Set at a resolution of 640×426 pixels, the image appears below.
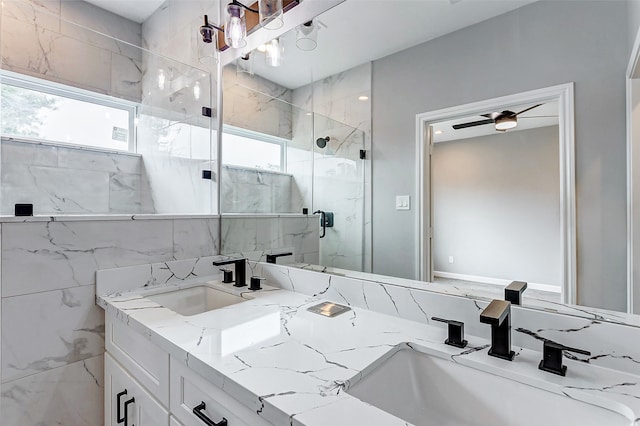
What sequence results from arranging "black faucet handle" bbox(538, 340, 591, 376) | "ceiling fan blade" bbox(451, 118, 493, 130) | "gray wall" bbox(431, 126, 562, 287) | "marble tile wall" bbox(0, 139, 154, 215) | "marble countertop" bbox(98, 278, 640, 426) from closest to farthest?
1. "marble countertop" bbox(98, 278, 640, 426)
2. "black faucet handle" bbox(538, 340, 591, 376)
3. "gray wall" bbox(431, 126, 562, 287)
4. "ceiling fan blade" bbox(451, 118, 493, 130)
5. "marble tile wall" bbox(0, 139, 154, 215)

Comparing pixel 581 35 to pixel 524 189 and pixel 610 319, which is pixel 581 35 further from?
pixel 610 319

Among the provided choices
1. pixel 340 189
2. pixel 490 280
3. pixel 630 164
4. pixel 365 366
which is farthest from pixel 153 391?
pixel 630 164

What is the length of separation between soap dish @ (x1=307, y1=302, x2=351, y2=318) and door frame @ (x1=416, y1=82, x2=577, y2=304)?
31 centimetres

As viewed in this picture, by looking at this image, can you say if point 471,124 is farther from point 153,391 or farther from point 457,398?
point 153,391

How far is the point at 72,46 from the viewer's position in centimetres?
216

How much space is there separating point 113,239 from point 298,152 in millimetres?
922

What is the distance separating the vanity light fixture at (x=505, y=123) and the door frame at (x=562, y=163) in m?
0.04

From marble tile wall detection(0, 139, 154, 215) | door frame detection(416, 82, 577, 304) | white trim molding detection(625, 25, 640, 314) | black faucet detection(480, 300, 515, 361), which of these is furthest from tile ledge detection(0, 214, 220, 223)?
white trim molding detection(625, 25, 640, 314)

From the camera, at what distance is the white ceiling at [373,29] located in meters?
1.02

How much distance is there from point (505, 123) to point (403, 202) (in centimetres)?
40

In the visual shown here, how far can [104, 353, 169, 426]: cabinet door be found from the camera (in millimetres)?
983

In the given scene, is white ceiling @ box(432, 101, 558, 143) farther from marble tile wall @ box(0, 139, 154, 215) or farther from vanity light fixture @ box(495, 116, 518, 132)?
marble tile wall @ box(0, 139, 154, 215)

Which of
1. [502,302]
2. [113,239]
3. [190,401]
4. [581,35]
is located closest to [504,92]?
[581,35]

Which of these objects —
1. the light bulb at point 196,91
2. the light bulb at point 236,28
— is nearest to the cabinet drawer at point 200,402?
the light bulb at point 236,28
